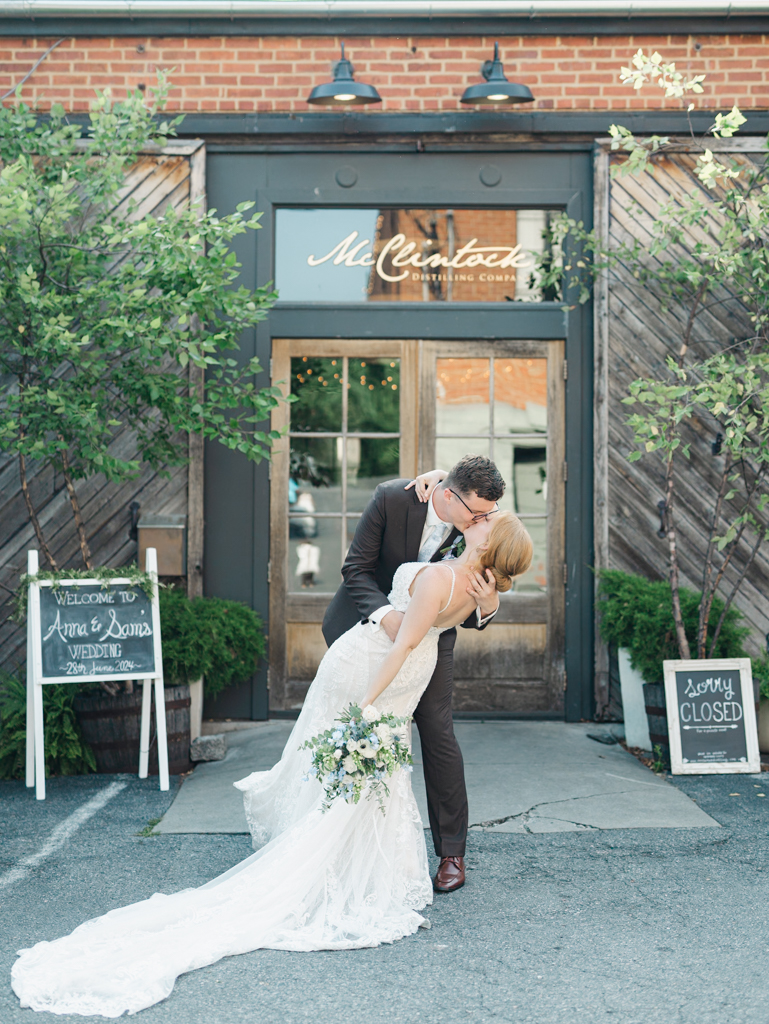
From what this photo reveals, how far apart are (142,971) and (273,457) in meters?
4.06

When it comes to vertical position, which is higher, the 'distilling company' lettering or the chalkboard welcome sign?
the 'distilling company' lettering

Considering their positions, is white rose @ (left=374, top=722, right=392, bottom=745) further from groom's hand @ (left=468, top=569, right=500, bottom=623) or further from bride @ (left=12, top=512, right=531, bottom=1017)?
groom's hand @ (left=468, top=569, right=500, bottom=623)

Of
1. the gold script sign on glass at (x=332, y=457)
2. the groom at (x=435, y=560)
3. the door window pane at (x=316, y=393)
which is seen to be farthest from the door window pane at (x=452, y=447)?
the groom at (x=435, y=560)

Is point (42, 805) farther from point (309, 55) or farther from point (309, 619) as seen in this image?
point (309, 55)

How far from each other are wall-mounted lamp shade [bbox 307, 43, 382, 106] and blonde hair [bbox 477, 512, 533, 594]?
12.9 feet

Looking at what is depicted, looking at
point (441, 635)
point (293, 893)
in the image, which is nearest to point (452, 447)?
point (441, 635)

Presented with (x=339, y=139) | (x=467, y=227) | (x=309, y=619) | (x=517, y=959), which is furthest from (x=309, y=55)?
(x=517, y=959)

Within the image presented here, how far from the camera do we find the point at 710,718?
551cm

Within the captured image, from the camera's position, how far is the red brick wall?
6613 millimetres

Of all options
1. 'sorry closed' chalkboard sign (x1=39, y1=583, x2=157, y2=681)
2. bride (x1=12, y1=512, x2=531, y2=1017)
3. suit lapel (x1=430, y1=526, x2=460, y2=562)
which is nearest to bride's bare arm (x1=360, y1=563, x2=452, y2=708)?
bride (x1=12, y1=512, x2=531, y2=1017)

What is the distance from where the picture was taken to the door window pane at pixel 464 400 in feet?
21.9

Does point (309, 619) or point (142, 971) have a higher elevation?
point (309, 619)

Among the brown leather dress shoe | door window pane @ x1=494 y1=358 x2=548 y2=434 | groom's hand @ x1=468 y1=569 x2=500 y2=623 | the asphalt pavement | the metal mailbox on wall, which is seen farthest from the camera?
door window pane @ x1=494 y1=358 x2=548 y2=434

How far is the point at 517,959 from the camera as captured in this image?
10.6 ft
